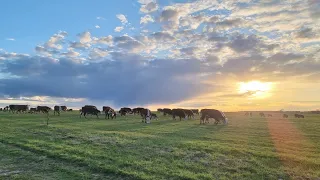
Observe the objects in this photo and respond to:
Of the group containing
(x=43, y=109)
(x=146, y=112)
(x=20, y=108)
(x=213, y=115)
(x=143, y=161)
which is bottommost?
(x=143, y=161)

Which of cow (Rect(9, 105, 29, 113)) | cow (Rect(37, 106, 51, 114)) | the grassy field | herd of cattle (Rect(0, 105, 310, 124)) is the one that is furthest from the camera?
cow (Rect(9, 105, 29, 113))

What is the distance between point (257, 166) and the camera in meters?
16.1

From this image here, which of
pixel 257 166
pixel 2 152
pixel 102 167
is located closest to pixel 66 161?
pixel 102 167

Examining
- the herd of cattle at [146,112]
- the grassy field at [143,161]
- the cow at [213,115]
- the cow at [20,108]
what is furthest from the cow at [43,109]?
the grassy field at [143,161]

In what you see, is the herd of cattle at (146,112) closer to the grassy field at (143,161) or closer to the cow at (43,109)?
the cow at (43,109)

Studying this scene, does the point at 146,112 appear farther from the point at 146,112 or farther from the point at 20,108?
the point at 20,108

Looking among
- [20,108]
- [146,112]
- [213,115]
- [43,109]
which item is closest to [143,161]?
[213,115]

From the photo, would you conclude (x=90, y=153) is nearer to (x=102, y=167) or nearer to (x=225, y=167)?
(x=102, y=167)

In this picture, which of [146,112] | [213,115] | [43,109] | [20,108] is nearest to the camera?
[213,115]

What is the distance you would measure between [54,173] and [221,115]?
34361mm

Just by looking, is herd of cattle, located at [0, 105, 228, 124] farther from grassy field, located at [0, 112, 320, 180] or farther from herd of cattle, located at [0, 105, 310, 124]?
grassy field, located at [0, 112, 320, 180]

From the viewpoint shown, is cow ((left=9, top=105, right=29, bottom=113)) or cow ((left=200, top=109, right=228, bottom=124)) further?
cow ((left=9, top=105, right=29, bottom=113))

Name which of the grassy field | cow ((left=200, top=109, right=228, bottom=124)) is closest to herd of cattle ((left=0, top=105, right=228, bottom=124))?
cow ((left=200, top=109, right=228, bottom=124))

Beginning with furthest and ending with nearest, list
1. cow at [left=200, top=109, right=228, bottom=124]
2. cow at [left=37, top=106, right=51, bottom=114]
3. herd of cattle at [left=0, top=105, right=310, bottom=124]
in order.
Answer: cow at [left=37, top=106, right=51, bottom=114], herd of cattle at [left=0, top=105, right=310, bottom=124], cow at [left=200, top=109, right=228, bottom=124]
